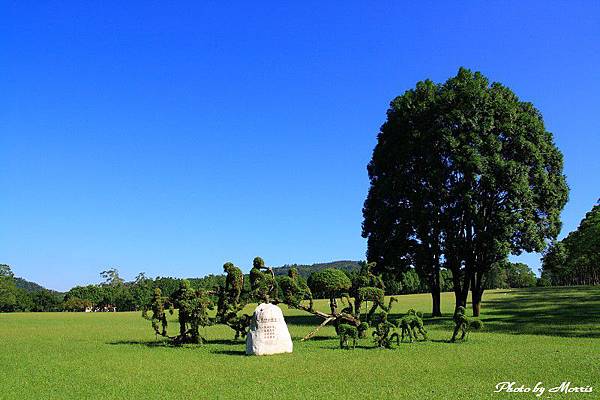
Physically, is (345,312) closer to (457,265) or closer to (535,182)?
(457,265)

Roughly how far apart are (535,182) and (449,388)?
947 inches

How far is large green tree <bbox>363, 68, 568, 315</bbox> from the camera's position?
1270 inches

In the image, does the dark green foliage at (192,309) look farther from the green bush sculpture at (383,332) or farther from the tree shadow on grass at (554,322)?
the tree shadow on grass at (554,322)

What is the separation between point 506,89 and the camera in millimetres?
35250

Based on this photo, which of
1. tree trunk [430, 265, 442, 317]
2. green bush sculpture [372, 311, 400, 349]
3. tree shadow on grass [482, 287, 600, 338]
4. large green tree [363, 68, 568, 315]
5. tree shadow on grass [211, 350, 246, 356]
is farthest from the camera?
tree trunk [430, 265, 442, 317]

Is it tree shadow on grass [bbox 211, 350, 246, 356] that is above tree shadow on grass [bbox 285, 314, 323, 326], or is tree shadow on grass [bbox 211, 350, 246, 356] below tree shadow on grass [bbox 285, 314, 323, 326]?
above

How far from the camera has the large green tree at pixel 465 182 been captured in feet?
106

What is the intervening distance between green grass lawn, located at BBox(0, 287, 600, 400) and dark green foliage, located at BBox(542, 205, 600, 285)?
1009 cm

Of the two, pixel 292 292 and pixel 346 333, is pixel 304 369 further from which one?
pixel 292 292

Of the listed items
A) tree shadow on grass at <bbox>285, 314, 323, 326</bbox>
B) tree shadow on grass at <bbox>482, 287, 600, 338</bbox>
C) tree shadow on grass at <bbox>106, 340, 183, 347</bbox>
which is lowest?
tree shadow on grass at <bbox>482, 287, 600, 338</bbox>

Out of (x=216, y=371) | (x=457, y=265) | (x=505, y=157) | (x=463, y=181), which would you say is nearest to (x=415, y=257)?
(x=457, y=265)

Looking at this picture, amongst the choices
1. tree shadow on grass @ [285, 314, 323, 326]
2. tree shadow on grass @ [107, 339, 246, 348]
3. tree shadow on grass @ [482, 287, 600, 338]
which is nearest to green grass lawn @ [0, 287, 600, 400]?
tree shadow on grass @ [107, 339, 246, 348]

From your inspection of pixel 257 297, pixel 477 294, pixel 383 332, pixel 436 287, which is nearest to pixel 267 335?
pixel 257 297

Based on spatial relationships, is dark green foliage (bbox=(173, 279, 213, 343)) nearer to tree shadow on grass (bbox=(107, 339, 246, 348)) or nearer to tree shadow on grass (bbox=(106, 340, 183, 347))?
tree shadow on grass (bbox=(107, 339, 246, 348))
